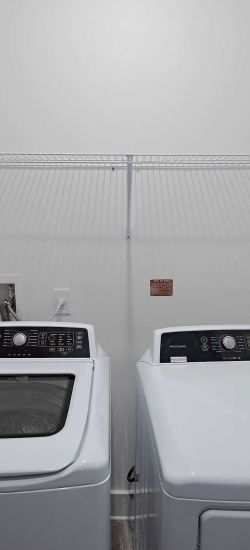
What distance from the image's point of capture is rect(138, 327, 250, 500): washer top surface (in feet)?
2.80

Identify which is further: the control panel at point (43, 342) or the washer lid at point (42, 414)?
the control panel at point (43, 342)

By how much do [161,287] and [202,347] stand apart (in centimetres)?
49

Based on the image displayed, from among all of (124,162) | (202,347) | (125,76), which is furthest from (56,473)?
(125,76)

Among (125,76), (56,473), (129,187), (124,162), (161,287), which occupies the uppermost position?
(125,76)

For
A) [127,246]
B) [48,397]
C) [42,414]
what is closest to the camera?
[42,414]

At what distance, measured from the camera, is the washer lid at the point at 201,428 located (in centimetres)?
85

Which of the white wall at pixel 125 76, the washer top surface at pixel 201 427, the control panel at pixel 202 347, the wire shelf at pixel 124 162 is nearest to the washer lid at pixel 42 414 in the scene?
the washer top surface at pixel 201 427

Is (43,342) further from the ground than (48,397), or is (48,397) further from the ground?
(43,342)

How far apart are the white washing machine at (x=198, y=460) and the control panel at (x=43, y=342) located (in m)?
0.34

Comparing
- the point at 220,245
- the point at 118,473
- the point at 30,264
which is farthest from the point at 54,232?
the point at 118,473

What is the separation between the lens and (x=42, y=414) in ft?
3.83

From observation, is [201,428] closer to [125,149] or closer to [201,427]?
[201,427]

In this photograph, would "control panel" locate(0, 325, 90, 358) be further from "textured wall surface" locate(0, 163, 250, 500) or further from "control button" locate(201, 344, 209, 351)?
"control button" locate(201, 344, 209, 351)

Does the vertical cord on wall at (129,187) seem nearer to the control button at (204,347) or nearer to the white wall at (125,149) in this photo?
the white wall at (125,149)
